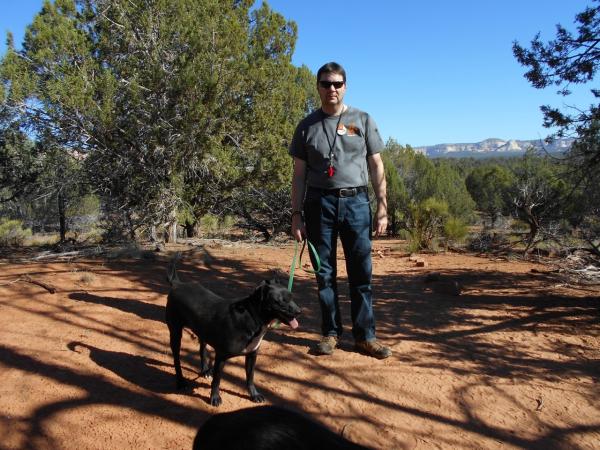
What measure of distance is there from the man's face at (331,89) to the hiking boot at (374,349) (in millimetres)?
1826

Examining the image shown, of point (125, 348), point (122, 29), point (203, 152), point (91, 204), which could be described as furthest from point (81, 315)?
point (91, 204)

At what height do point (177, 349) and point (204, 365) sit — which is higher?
point (177, 349)

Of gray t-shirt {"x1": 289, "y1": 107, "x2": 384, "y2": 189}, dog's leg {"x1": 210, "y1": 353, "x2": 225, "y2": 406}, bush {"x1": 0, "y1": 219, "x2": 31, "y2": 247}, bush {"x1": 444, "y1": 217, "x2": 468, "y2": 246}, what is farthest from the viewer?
bush {"x1": 0, "y1": 219, "x2": 31, "y2": 247}

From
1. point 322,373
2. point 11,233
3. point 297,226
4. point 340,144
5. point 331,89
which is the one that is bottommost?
point 322,373

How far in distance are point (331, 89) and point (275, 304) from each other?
63.5 inches

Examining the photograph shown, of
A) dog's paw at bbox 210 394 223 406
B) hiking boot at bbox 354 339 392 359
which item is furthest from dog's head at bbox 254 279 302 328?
hiking boot at bbox 354 339 392 359

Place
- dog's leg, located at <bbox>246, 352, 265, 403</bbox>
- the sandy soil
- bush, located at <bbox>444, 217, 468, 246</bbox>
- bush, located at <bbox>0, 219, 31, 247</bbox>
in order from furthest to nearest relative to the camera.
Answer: bush, located at <bbox>0, 219, 31, 247</bbox>, bush, located at <bbox>444, 217, 468, 246</bbox>, dog's leg, located at <bbox>246, 352, 265, 403</bbox>, the sandy soil

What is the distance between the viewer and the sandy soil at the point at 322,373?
8.01 feet

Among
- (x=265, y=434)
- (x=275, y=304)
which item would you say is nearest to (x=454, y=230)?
(x=275, y=304)

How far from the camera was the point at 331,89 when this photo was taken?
10.5 feet

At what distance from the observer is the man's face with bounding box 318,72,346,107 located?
3.17m

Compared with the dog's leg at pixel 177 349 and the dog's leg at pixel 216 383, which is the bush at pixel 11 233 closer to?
the dog's leg at pixel 177 349

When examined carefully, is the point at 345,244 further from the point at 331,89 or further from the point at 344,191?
the point at 331,89

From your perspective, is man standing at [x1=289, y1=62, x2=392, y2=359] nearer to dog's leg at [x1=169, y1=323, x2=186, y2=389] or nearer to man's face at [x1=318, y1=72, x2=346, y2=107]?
man's face at [x1=318, y1=72, x2=346, y2=107]
